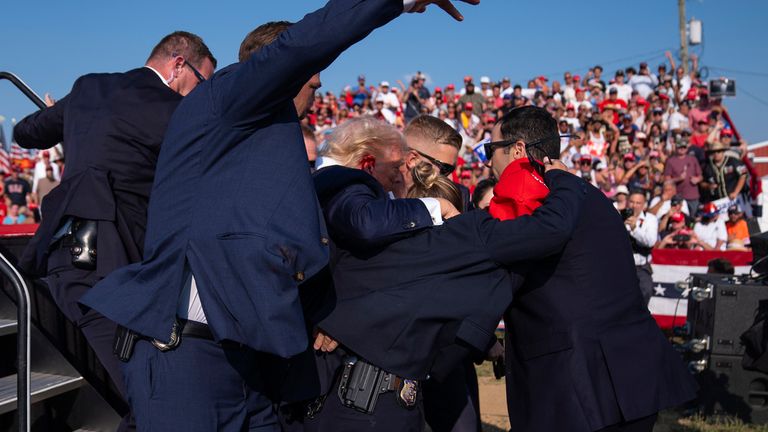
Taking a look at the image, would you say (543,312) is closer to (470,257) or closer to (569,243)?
(569,243)

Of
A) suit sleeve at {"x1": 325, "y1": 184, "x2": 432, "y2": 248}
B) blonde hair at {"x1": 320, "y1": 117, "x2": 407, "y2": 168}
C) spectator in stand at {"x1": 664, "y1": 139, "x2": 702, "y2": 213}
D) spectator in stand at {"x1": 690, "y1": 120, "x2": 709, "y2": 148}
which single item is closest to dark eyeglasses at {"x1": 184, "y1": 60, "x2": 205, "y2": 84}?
blonde hair at {"x1": 320, "y1": 117, "x2": 407, "y2": 168}

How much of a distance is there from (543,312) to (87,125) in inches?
79.5

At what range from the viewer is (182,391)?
2.32m

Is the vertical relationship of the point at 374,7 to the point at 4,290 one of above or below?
above

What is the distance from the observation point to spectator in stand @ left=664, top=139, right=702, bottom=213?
14008 millimetres

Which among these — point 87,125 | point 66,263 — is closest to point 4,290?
point 66,263

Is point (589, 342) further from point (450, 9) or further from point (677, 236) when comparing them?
point (677, 236)

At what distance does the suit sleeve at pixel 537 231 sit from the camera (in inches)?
106

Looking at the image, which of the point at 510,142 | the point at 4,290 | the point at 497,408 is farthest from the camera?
the point at 497,408

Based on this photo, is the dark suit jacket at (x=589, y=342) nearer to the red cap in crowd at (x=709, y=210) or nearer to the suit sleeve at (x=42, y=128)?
the suit sleeve at (x=42, y=128)

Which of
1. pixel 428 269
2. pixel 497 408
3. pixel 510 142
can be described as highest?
pixel 510 142

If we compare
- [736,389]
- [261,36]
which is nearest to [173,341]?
[261,36]

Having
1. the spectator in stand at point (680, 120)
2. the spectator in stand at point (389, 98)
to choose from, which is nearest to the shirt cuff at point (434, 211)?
the spectator in stand at point (680, 120)

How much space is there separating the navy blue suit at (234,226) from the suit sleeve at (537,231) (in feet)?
2.11
